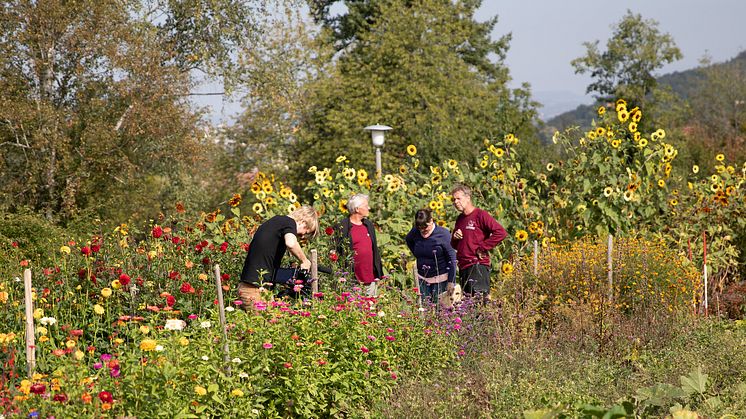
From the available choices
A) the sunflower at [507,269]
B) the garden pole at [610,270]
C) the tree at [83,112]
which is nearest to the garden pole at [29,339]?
the sunflower at [507,269]

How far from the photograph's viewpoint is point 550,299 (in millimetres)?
7891

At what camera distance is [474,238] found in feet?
24.6

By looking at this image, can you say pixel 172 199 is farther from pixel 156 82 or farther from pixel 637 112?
pixel 637 112

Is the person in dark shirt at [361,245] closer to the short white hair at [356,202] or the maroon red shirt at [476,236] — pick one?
the short white hair at [356,202]

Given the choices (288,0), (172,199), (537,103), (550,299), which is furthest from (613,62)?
(550,299)

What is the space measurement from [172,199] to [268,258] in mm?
15716

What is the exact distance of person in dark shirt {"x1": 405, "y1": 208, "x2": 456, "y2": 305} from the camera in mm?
7422

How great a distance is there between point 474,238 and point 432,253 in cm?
38

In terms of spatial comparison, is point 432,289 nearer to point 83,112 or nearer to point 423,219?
point 423,219

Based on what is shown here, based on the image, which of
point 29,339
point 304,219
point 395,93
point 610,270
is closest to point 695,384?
point 304,219

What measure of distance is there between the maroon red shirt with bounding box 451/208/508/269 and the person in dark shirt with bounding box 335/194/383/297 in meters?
0.77

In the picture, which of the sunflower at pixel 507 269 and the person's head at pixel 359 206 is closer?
the person's head at pixel 359 206

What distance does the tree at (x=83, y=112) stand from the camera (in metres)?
15.3

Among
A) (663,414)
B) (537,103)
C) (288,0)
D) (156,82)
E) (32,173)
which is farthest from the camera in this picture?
(537,103)
